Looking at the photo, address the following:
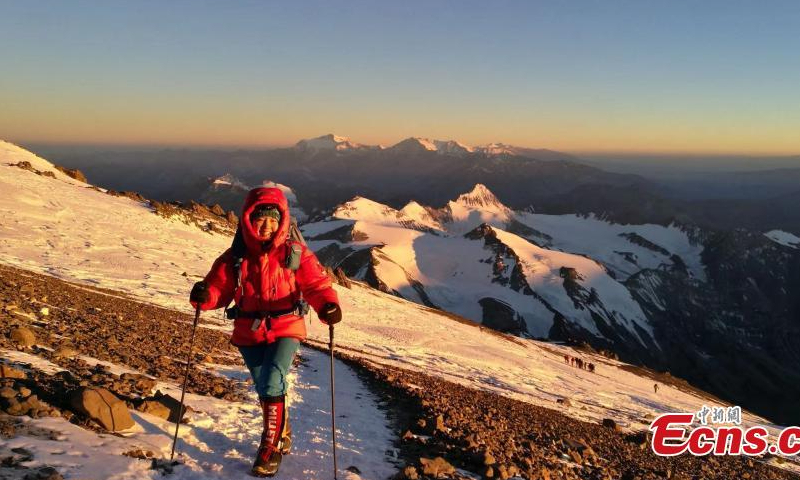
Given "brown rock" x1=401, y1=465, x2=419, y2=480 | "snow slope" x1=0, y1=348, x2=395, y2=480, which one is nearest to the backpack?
"snow slope" x1=0, y1=348, x2=395, y2=480

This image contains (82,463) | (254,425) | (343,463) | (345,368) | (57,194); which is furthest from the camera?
(57,194)

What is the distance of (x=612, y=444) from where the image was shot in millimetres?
12391

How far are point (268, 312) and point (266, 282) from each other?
0.38 m

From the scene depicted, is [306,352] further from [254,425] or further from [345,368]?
[254,425]

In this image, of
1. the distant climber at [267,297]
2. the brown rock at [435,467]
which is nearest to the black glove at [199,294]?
the distant climber at [267,297]

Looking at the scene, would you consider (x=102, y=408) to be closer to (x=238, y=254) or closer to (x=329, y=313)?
(x=238, y=254)

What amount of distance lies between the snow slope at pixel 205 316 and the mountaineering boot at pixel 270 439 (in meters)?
0.33

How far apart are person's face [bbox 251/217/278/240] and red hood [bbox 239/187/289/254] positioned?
0.05 m

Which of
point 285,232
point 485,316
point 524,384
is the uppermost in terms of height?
point 285,232

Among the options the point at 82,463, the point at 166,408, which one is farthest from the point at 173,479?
the point at 166,408

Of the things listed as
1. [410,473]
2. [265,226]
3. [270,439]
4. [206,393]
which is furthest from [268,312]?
[206,393]

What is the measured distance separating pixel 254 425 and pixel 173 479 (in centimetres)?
229

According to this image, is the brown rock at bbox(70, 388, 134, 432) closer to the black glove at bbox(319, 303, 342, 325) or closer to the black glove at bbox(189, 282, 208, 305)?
the black glove at bbox(189, 282, 208, 305)

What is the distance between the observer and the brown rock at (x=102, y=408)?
6.08 m
